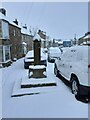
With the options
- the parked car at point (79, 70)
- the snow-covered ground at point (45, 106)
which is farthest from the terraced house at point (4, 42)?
the snow-covered ground at point (45, 106)

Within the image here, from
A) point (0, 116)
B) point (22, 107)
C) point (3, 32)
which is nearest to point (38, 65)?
point (22, 107)

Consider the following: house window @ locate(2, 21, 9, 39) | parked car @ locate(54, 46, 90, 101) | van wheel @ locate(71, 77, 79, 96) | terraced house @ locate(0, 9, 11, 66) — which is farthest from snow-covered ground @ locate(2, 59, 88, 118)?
house window @ locate(2, 21, 9, 39)

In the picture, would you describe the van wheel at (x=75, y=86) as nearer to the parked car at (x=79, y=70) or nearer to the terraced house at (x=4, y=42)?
the parked car at (x=79, y=70)

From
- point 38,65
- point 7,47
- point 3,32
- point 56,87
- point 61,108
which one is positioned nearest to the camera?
point 61,108

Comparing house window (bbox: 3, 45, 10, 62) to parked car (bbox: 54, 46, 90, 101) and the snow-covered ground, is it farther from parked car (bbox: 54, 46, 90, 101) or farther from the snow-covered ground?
parked car (bbox: 54, 46, 90, 101)

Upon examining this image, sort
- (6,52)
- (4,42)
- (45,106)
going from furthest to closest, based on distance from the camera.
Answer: (6,52), (4,42), (45,106)

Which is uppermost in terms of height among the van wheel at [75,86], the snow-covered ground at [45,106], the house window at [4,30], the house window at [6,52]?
the house window at [4,30]

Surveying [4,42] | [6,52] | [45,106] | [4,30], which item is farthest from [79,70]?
[6,52]

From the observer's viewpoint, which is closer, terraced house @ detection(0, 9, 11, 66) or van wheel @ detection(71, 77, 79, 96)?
van wheel @ detection(71, 77, 79, 96)

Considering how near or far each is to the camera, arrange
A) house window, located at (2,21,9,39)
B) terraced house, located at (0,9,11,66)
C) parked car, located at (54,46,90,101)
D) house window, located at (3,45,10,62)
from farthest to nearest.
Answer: house window, located at (3,45,10,62) < house window, located at (2,21,9,39) < terraced house, located at (0,9,11,66) < parked car, located at (54,46,90,101)

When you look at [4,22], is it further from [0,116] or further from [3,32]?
[0,116]

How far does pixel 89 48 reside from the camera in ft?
21.4

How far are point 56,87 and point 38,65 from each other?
6.96 ft

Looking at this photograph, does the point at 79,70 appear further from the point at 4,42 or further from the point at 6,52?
the point at 6,52
